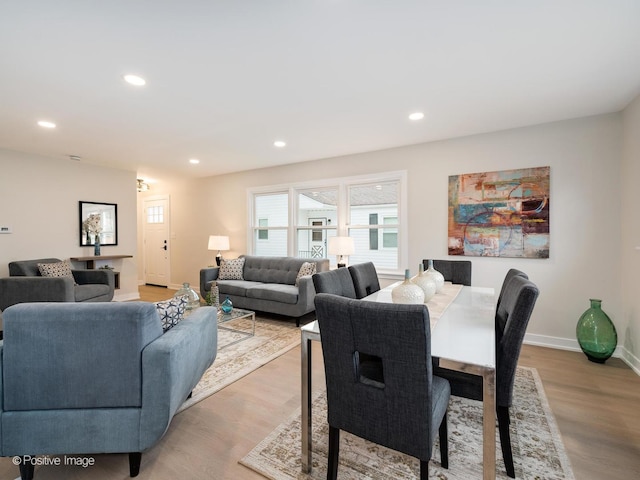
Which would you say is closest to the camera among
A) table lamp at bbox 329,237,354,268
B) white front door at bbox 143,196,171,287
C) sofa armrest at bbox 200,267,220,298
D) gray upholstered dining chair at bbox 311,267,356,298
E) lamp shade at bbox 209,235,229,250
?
gray upholstered dining chair at bbox 311,267,356,298

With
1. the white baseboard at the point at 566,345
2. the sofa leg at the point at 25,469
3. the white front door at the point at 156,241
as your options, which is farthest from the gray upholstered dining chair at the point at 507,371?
the white front door at the point at 156,241

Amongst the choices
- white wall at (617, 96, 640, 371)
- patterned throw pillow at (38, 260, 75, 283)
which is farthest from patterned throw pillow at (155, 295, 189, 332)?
white wall at (617, 96, 640, 371)

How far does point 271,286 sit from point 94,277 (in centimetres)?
270

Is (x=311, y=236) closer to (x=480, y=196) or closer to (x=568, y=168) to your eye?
(x=480, y=196)

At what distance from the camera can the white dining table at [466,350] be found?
119 cm

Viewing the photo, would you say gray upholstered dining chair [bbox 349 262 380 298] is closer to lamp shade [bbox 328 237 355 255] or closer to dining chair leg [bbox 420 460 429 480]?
lamp shade [bbox 328 237 355 255]

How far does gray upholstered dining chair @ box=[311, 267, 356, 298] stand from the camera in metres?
2.16

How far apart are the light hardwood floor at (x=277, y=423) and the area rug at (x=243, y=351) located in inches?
3.4

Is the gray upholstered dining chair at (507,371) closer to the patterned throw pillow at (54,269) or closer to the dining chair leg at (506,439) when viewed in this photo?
the dining chair leg at (506,439)

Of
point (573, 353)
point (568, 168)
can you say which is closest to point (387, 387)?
point (573, 353)

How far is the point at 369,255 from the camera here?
15.3ft

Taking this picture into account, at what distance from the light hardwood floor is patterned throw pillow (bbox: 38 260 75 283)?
10.9ft

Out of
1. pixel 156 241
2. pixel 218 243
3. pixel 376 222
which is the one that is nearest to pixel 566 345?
pixel 376 222

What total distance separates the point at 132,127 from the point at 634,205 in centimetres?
515
